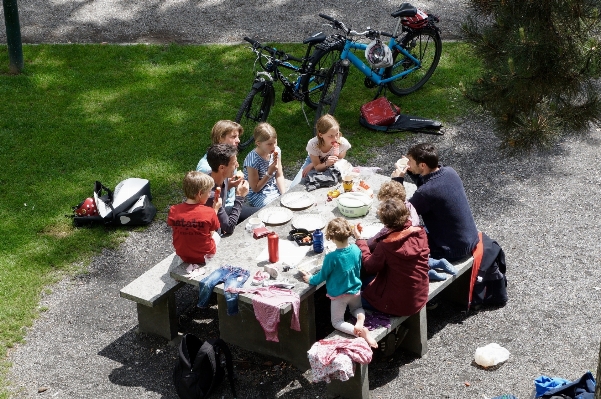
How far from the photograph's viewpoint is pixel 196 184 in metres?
6.06

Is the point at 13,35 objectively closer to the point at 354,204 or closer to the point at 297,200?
the point at 297,200

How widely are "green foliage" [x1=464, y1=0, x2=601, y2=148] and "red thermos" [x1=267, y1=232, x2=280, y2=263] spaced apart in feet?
6.01

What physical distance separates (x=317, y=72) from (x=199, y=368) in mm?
4964

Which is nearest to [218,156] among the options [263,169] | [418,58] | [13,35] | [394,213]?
[263,169]

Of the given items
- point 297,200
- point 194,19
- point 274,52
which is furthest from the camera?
point 194,19

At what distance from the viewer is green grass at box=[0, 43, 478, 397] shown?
7.64 meters

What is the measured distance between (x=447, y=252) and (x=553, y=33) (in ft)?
7.11

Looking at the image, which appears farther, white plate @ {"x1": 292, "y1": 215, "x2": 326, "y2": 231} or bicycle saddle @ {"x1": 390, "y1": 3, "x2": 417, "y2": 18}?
bicycle saddle @ {"x1": 390, "y1": 3, "x2": 417, "y2": 18}

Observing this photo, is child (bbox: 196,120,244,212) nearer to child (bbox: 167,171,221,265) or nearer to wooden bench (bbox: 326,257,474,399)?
child (bbox: 167,171,221,265)

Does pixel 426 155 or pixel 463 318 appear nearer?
pixel 426 155

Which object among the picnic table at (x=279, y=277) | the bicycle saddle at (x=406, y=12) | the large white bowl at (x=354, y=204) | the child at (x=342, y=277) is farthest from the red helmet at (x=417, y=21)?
the child at (x=342, y=277)

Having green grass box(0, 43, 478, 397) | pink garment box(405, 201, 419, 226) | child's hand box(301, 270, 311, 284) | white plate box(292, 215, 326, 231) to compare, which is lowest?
green grass box(0, 43, 478, 397)

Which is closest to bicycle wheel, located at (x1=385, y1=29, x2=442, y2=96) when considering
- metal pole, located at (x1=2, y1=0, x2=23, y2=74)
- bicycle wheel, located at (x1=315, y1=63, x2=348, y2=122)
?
bicycle wheel, located at (x1=315, y1=63, x2=348, y2=122)

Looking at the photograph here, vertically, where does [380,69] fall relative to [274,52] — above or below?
below
